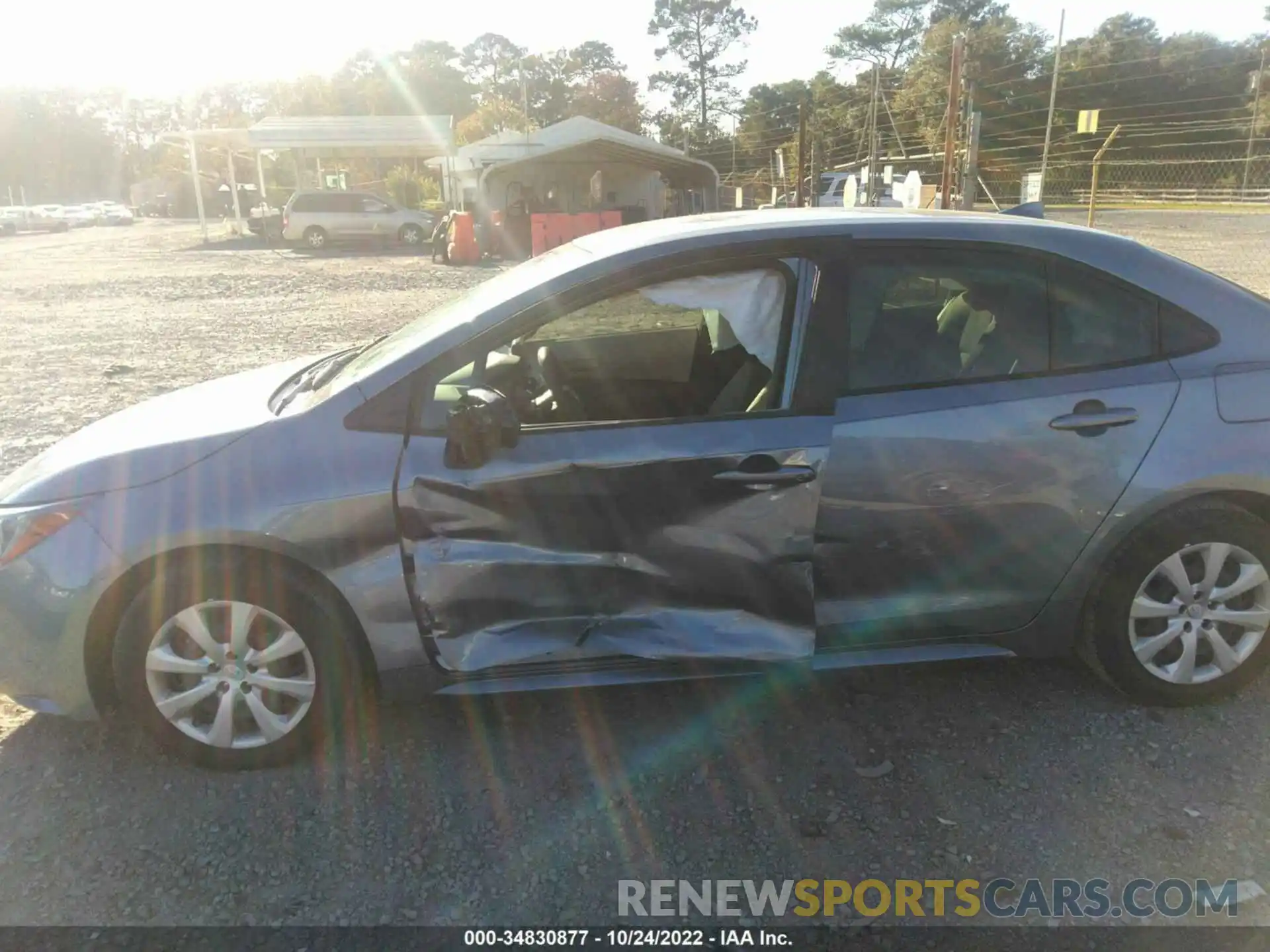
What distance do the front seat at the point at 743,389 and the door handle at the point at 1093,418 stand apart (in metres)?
0.91

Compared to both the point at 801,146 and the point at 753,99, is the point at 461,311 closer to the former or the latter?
the point at 801,146

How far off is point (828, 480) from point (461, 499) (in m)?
1.10

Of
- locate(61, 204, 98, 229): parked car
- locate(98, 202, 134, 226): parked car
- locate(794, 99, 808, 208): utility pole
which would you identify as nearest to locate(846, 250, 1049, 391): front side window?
locate(794, 99, 808, 208): utility pole

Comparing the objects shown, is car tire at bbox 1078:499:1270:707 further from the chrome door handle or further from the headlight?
the headlight

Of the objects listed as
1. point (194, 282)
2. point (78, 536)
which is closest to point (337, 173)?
point (194, 282)

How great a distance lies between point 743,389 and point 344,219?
26.6 m

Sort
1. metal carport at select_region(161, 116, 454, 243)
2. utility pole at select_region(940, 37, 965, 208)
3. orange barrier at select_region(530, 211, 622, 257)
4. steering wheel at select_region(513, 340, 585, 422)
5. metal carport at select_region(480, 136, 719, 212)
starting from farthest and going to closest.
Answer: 1. metal carport at select_region(161, 116, 454, 243)
2. metal carport at select_region(480, 136, 719, 212)
3. orange barrier at select_region(530, 211, 622, 257)
4. utility pole at select_region(940, 37, 965, 208)
5. steering wheel at select_region(513, 340, 585, 422)

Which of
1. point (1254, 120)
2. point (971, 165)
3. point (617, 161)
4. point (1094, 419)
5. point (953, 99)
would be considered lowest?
point (1094, 419)

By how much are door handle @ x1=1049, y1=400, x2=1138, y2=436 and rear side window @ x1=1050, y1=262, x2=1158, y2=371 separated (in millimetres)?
163

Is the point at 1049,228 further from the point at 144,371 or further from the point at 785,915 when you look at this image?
the point at 144,371

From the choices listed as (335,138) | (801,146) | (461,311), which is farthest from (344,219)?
(461,311)

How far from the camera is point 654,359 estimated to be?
13.0 ft

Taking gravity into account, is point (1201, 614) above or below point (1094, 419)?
below

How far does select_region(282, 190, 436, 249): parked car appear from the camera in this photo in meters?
26.9
